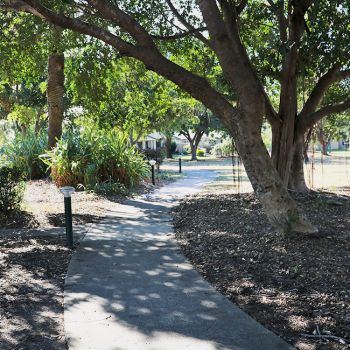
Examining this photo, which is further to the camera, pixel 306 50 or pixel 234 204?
pixel 234 204

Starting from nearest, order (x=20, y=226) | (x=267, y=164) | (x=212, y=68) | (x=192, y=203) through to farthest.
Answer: (x=267, y=164) → (x=20, y=226) → (x=192, y=203) → (x=212, y=68)

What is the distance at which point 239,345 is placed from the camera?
400 cm

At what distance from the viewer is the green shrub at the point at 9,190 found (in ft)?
32.8

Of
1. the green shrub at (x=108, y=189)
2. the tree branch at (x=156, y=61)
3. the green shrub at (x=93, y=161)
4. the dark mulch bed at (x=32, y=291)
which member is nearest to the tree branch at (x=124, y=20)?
the tree branch at (x=156, y=61)

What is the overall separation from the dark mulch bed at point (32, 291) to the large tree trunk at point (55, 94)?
10938 mm

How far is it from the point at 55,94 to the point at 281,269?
14.8m

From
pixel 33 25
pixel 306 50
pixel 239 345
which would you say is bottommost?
pixel 239 345

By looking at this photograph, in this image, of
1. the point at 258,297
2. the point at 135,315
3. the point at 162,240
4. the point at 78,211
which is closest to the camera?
the point at 135,315

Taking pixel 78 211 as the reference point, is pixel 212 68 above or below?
above

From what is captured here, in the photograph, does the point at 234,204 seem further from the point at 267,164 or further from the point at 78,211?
the point at 267,164

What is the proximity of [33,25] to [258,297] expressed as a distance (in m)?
9.78

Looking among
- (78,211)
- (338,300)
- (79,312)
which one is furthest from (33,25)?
(338,300)

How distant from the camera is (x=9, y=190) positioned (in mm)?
10055

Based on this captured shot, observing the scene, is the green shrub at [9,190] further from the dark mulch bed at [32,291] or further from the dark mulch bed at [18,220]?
the dark mulch bed at [32,291]
